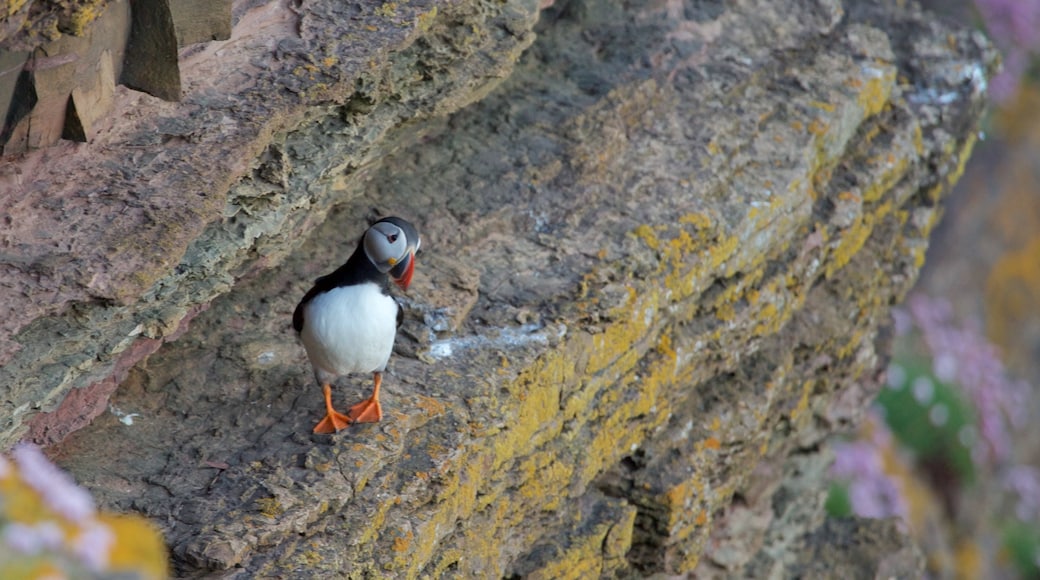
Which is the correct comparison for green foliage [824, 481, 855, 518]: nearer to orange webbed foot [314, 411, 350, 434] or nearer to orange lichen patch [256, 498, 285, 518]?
orange webbed foot [314, 411, 350, 434]

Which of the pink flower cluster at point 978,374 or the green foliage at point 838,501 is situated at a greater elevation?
the green foliage at point 838,501

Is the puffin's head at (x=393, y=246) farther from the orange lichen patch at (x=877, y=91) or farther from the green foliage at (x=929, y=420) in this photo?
the green foliage at (x=929, y=420)

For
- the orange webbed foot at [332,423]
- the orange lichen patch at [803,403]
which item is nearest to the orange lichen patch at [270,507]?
the orange webbed foot at [332,423]

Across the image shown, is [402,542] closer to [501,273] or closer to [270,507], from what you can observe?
[270,507]

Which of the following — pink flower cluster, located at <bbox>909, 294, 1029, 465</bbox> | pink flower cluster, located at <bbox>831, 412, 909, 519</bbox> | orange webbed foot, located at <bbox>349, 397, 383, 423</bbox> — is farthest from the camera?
pink flower cluster, located at <bbox>909, 294, 1029, 465</bbox>

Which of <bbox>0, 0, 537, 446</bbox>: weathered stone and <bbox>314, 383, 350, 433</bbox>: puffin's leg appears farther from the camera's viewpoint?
<bbox>314, 383, 350, 433</bbox>: puffin's leg

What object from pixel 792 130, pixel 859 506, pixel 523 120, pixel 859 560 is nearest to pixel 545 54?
pixel 523 120

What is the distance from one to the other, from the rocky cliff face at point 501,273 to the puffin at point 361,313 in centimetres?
16

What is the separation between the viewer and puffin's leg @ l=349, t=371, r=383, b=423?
4148 millimetres

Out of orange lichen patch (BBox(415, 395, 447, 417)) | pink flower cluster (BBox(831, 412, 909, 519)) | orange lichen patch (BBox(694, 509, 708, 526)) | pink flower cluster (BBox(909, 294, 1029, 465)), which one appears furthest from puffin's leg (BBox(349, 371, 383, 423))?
pink flower cluster (BBox(909, 294, 1029, 465))

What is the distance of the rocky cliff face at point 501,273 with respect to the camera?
3768 mm

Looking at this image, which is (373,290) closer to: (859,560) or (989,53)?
(859,560)

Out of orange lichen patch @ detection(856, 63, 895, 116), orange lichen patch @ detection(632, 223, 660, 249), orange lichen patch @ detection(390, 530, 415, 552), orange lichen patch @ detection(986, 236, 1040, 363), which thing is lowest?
orange lichen patch @ detection(986, 236, 1040, 363)

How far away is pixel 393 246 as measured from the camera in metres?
4.02
